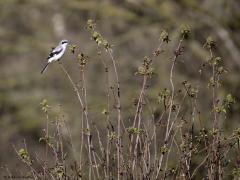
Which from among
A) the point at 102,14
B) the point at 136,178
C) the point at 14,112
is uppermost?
the point at 102,14

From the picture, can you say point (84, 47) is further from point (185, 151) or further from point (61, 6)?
point (185, 151)

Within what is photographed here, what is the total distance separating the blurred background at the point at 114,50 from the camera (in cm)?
1108

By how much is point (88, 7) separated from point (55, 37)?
2.95m

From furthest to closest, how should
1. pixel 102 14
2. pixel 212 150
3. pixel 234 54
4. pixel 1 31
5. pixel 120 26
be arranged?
1. pixel 1 31
2. pixel 120 26
3. pixel 102 14
4. pixel 234 54
5. pixel 212 150

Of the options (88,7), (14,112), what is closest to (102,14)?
(88,7)

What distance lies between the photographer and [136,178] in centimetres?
477

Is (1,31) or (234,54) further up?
(1,31)

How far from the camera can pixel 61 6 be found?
12.6m

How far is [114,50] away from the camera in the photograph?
39.4 feet

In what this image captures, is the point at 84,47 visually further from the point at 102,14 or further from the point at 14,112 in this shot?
the point at 14,112

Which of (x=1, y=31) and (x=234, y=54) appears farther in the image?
(x=1, y=31)

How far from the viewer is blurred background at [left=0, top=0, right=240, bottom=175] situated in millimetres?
11078

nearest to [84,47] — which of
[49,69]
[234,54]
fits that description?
[49,69]

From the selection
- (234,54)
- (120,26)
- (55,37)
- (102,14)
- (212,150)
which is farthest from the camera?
(55,37)
